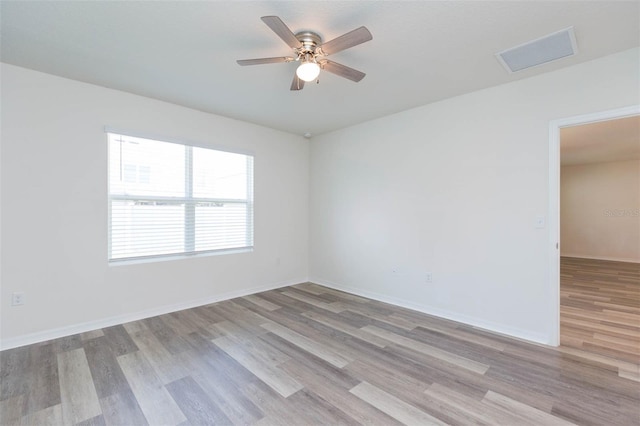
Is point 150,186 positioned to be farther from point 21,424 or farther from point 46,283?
point 21,424

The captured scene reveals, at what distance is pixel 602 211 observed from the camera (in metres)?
7.51

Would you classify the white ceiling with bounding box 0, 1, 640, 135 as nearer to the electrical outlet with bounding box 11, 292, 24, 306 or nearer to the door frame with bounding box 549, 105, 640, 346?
the door frame with bounding box 549, 105, 640, 346

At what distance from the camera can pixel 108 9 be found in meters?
1.95

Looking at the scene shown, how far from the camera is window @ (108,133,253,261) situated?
3.36 meters

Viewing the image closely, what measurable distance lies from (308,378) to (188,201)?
2777 mm

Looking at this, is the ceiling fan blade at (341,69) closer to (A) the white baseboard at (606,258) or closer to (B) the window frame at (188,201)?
(B) the window frame at (188,201)

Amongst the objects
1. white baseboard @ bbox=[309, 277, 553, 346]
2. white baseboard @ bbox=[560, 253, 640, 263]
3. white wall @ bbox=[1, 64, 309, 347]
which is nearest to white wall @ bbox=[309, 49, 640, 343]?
A: white baseboard @ bbox=[309, 277, 553, 346]

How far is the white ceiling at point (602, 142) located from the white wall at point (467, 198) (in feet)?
3.72

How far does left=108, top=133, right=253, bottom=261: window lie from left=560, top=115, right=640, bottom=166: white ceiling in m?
4.58

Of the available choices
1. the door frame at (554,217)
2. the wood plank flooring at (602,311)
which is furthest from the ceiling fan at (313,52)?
the wood plank flooring at (602,311)

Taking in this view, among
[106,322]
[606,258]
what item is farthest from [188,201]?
[606,258]

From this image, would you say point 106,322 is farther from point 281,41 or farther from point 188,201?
point 281,41

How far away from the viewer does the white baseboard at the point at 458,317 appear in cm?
285

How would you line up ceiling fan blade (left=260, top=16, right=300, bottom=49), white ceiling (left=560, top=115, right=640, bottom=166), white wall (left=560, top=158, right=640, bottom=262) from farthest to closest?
1. white wall (left=560, top=158, right=640, bottom=262)
2. white ceiling (left=560, top=115, right=640, bottom=166)
3. ceiling fan blade (left=260, top=16, right=300, bottom=49)
